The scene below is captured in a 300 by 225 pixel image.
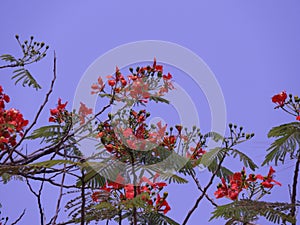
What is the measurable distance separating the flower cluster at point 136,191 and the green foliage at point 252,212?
1.04 ft

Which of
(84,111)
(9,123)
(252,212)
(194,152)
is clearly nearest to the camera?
(252,212)

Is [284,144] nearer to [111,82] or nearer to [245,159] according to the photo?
[245,159]

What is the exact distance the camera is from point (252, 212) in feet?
5.69

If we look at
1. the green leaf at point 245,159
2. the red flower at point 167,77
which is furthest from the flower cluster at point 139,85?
the green leaf at point 245,159

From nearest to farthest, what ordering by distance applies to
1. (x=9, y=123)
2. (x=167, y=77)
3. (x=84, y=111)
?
1. (x=9, y=123)
2. (x=84, y=111)
3. (x=167, y=77)

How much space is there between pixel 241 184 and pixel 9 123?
1202 mm

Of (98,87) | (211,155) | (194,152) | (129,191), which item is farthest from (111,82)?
(129,191)

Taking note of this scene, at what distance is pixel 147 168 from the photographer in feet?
6.13

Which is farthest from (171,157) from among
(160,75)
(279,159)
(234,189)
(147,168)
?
(160,75)

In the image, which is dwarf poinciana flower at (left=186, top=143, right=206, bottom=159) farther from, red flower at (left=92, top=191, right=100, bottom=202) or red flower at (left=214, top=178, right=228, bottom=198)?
red flower at (left=92, top=191, right=100, bottom=202)

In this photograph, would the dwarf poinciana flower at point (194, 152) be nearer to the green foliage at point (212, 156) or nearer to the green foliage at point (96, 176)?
the green foliage at point (212, 156)

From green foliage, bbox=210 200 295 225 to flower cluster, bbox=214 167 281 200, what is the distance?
1.18ft

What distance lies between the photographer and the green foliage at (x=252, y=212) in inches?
68.4

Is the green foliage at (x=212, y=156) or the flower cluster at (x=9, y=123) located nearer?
the flower cluster at (x=9, y=123)
